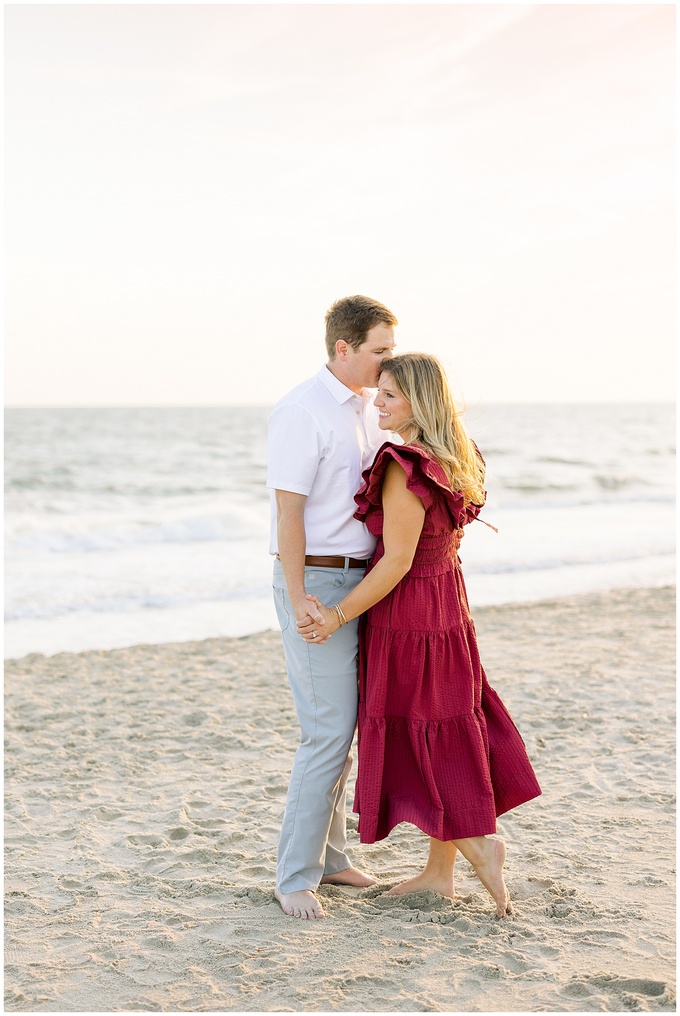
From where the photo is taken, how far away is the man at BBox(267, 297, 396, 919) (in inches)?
120

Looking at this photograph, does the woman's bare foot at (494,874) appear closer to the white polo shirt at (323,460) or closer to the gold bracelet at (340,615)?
the gold bracelet at (340,615)

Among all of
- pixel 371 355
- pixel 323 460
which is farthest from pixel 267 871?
pixel 371 355

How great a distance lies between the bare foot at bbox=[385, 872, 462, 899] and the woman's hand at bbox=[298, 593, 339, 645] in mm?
1032

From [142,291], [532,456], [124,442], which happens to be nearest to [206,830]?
[142,291]

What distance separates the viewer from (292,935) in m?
3.01

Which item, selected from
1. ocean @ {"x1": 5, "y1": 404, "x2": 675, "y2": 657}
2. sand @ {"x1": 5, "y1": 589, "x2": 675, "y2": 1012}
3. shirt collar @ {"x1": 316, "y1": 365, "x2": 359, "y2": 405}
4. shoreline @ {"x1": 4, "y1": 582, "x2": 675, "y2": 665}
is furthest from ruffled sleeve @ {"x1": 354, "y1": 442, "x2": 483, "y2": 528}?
ocean @ {"x1": 5, "y1": 404, "x2": 675, "y2": 657}

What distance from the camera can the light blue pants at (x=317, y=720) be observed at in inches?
123

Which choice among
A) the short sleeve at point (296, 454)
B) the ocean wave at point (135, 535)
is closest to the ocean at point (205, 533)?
the ocean wave at point (135, 535)

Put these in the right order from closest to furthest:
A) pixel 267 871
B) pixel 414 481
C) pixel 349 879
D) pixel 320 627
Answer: pixel 414 481 < pixel 320 627 < pixel 349 879 < pixel 267 871

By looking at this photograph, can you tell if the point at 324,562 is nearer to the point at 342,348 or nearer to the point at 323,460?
the point at 323,460

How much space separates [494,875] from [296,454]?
1614 mm

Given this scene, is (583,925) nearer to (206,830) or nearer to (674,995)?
(674,995)

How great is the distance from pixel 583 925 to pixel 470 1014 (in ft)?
2.20

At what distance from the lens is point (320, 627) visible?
2.99 metres
